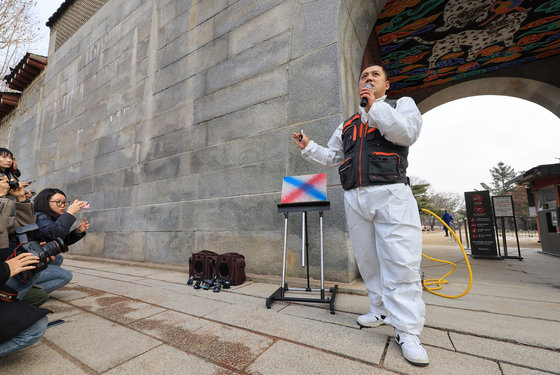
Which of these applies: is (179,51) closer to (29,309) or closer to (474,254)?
(29,309)

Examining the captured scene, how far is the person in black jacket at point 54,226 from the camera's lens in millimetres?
2449

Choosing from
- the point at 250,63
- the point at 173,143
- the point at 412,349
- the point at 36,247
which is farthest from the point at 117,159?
the point at 412,349

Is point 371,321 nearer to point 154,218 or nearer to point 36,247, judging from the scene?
point 36,247

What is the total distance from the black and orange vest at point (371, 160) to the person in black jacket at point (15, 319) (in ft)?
6.95

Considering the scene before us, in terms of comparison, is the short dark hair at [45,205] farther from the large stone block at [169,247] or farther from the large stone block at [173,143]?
the large stone block at [173,143]

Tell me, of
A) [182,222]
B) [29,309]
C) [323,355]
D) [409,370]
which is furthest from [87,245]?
[409,370]

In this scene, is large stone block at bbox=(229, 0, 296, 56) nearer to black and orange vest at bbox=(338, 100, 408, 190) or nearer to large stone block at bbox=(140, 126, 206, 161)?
large stone block at bbox=(140, 126, 206, 161)

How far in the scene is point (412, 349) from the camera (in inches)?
54.9

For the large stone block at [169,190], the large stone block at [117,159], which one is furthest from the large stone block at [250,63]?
the large stone block at [117,159]

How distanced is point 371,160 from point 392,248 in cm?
61

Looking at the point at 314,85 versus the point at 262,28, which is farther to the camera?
the point at 262,28

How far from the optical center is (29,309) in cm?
141

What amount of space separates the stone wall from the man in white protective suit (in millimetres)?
1127

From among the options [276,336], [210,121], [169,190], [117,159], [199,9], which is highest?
[199,9]
